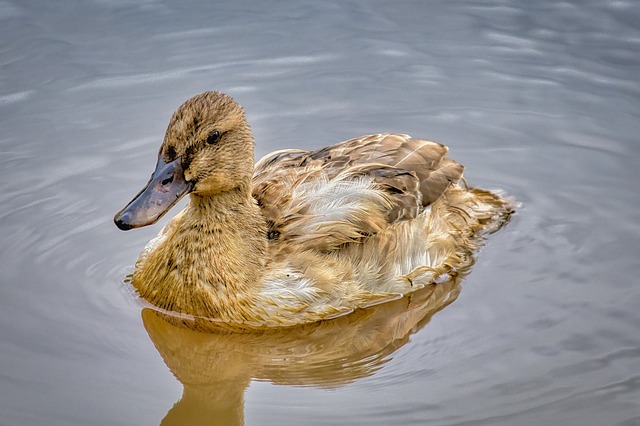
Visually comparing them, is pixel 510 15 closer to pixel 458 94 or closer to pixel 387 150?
pixel 458 94

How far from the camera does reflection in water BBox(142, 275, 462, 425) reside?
25.5 ft

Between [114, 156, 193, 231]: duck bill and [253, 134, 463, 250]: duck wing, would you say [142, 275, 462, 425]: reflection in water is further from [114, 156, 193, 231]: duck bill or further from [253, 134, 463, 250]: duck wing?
[114, 156, 193, 231]: duck bill

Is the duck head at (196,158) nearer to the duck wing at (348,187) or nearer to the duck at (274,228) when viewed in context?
the duck at (274,228)

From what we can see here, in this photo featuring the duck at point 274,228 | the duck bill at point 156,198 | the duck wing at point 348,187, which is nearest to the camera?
the duck bill at point 156,198

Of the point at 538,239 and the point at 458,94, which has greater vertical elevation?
the point at 458,94

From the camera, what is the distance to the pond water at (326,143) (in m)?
7.71

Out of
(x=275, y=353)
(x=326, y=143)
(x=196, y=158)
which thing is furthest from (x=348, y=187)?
(x=326, y=143)

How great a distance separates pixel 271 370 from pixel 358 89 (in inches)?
173

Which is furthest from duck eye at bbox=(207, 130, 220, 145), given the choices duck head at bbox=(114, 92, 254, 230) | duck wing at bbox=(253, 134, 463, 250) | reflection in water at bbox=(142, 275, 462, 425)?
reflection in water at bbox=(142, 275, 462, 425)

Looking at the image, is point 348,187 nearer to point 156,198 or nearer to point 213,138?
point 213,138

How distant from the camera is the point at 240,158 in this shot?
856cm

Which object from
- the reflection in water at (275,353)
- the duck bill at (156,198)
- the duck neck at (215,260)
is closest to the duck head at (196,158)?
the duck bill at (156,198)

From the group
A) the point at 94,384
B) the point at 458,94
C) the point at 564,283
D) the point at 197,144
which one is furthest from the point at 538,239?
the point at 94,384

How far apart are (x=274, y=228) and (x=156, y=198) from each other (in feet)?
3.85
